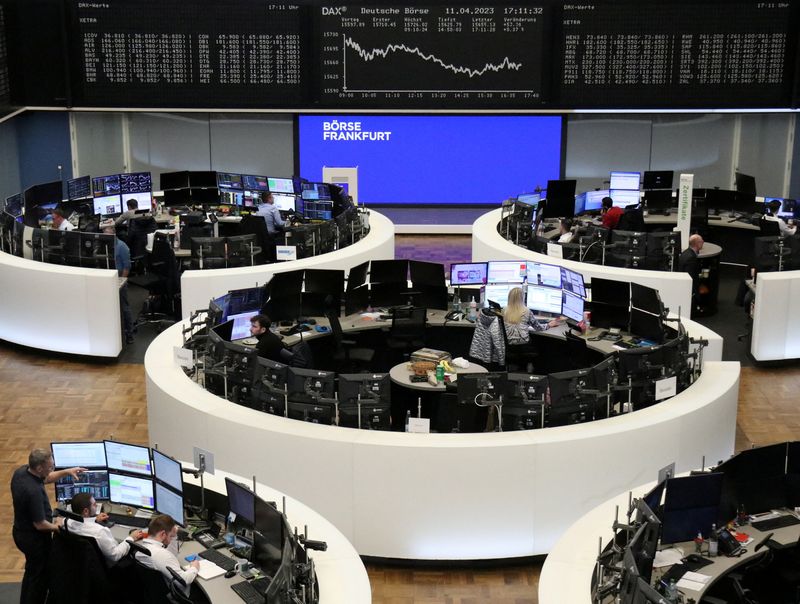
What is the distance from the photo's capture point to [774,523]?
22.4ft

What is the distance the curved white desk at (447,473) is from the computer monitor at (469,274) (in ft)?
10.6

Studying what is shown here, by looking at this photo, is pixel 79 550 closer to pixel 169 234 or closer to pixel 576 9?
pixel 169 234

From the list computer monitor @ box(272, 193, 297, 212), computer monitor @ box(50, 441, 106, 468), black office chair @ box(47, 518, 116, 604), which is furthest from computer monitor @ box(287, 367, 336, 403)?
computer monitor @ box(272, 193, 297, 212)

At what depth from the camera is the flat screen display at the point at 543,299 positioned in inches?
407

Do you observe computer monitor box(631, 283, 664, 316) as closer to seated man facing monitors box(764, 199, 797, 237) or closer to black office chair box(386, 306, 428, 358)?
black office chair box(386, 306, 428, 358)

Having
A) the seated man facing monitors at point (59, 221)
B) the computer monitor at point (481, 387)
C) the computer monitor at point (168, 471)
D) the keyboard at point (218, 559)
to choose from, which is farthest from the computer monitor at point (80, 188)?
the keyboard at point (218, 559)

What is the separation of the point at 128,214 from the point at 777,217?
824 cm

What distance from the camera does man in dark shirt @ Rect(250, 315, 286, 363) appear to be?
28.8 ft

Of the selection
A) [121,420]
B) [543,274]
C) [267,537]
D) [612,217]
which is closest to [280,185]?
[612,217]

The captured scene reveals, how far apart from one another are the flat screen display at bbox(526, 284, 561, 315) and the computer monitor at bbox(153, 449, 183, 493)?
15.8 ft

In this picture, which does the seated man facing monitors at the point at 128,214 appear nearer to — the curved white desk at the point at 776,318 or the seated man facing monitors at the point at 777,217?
the curved white desk at the point at 776,318

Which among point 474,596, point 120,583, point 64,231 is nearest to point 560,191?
point 64,231

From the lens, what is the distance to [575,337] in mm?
9609

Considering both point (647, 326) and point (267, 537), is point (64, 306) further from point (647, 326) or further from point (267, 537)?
point (267, 537)
